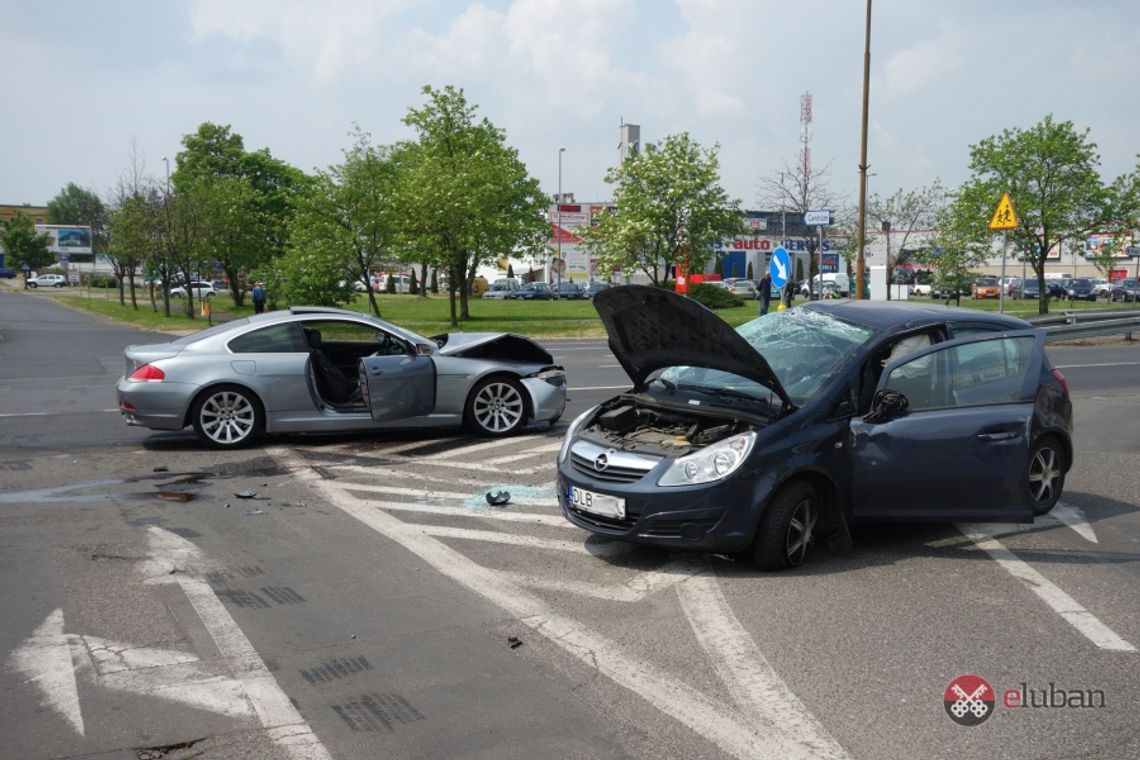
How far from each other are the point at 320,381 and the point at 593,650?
683 centimetres

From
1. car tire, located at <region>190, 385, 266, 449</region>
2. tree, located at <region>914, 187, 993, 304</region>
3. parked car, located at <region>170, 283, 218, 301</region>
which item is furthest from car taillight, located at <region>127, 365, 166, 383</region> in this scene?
parked car, located at <region>170, 283, 218, 301</region>

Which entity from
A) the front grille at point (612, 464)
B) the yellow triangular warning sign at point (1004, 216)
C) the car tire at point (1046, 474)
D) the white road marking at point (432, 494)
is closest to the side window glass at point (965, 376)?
the car tire at point (1046, 474)

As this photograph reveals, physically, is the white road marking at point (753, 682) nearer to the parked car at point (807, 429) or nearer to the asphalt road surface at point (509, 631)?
the asphalt road surface at point (509, 631)

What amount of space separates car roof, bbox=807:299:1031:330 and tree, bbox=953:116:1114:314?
29670 millimetres

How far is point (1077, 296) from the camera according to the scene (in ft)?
211

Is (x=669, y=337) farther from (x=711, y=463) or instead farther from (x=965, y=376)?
(x=965, y=376)

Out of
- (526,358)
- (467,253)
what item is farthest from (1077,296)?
(526,358)

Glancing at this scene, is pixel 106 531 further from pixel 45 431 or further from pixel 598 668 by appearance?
pixel 45 431

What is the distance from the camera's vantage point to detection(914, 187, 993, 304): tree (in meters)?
35.9

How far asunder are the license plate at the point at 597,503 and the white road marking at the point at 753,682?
0.58 metres

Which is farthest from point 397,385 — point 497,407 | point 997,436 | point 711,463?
point 997,436

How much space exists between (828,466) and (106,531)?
16.5ft

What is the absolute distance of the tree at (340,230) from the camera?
38.7 metres

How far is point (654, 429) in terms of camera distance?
7062mm
